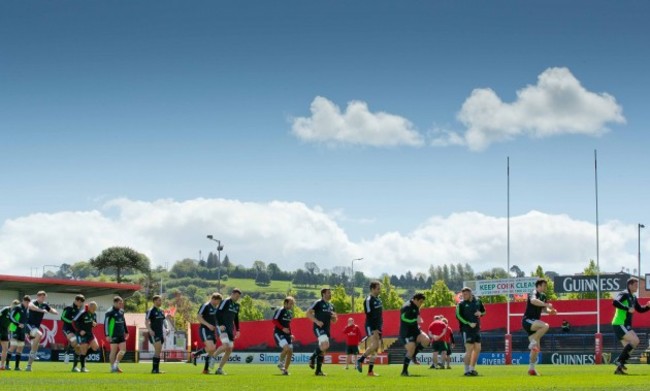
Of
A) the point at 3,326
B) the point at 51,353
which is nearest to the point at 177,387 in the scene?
the point at 3,326

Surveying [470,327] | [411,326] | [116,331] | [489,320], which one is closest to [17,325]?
[116,331]

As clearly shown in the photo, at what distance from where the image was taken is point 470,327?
23062 millimetres

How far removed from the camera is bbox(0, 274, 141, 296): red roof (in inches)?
2569

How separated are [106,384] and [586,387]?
352 inches

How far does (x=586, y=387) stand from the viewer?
1572cm

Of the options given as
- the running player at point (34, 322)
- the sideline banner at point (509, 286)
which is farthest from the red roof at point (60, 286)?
the running player at point (34, 322)

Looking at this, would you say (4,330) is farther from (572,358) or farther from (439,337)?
(572,358)

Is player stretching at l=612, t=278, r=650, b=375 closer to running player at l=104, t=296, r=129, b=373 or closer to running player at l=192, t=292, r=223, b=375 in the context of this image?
running player at l=192, t=292, r=223, b=375

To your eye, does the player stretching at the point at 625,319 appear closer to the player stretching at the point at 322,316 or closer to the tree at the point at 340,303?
the player stretching at the point at 322,316

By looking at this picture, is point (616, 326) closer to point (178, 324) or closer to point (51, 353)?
point (51, 353)

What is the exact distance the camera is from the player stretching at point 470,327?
74.3 ft

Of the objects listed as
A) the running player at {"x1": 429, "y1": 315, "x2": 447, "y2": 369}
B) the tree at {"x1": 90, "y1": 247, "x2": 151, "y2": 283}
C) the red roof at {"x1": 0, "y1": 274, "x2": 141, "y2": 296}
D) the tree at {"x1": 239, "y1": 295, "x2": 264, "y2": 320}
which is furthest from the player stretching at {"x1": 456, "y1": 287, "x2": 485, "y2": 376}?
the tree at {"x1": 239, "y1": 295, "x2": 264, "y2": 320}

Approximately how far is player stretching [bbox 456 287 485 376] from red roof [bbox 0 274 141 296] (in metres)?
47.4

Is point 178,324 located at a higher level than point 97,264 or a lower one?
lower
